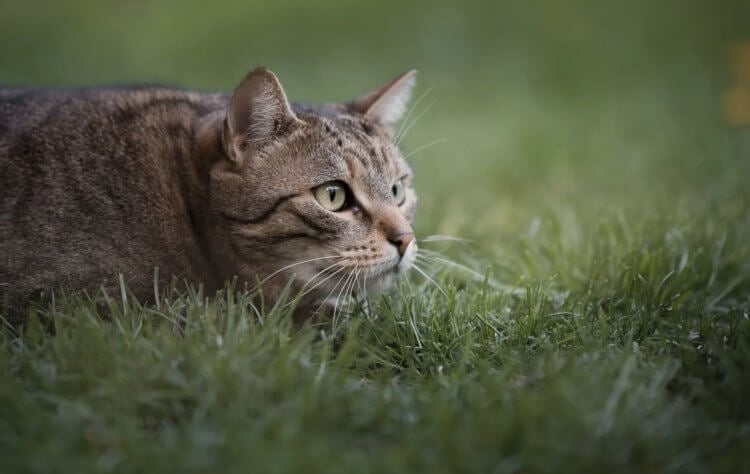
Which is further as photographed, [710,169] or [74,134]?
[710,169]

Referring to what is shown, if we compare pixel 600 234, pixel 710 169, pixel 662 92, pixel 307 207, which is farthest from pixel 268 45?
pixel 307 207

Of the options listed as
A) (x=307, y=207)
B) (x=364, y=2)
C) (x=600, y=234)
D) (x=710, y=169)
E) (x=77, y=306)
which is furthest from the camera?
(x=364, y=2)

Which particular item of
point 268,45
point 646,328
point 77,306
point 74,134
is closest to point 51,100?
point 74,134

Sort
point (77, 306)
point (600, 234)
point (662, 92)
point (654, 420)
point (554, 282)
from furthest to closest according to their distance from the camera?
1. point (662, 92)
2. point (600, 234)
3. point (554, 282)
4. point (77, 306)
5. point (654, 420)

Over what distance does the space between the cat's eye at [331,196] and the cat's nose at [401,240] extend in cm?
23

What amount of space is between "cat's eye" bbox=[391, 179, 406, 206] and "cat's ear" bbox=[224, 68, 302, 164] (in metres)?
0.51

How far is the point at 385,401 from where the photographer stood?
2.19m

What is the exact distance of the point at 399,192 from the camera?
323 cm

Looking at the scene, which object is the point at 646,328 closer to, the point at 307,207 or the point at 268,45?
the point at 307,207

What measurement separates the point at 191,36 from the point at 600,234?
677 cm

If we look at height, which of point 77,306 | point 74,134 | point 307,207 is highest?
point 74,134

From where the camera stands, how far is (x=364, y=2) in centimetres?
966

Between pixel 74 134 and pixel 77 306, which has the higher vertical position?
pixel 74 134

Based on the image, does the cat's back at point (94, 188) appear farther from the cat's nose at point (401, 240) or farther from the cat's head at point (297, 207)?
the cat's nose at point (401, 240)
